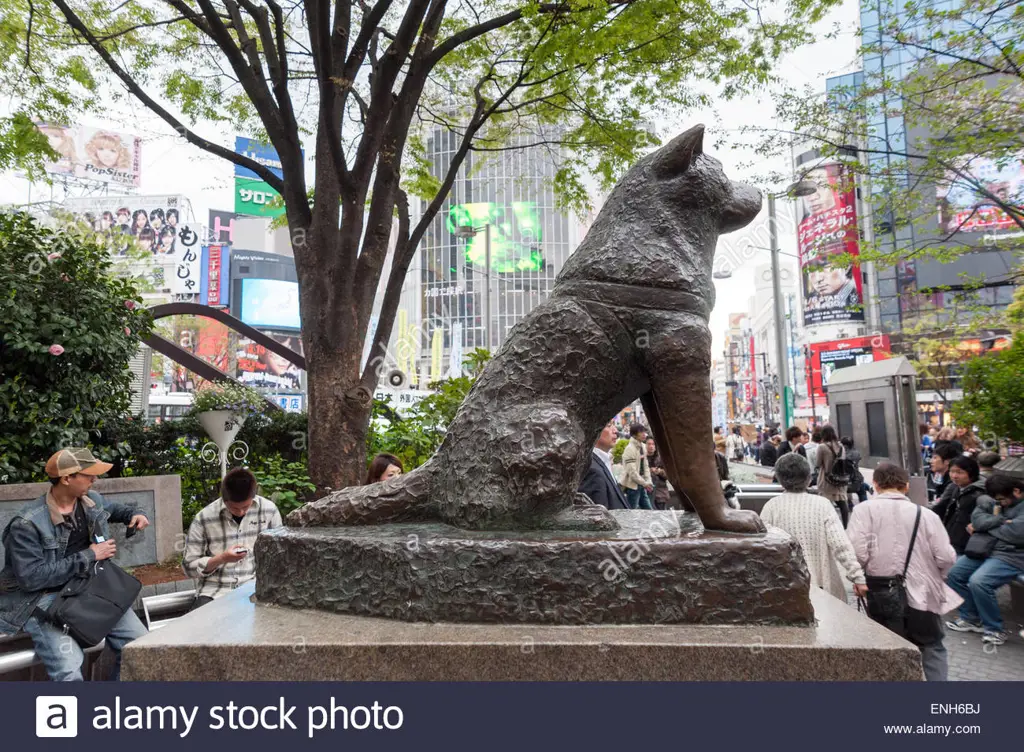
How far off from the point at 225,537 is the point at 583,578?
235 centimetres

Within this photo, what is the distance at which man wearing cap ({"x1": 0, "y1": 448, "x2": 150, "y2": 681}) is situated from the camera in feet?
10.2

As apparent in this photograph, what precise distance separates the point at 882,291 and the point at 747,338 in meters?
24.2

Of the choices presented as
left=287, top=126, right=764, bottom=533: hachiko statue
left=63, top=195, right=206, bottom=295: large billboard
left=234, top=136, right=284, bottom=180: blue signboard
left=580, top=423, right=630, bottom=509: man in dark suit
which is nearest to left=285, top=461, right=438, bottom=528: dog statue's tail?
left=287, top=126, right=764, bottom=533: hachiko statue

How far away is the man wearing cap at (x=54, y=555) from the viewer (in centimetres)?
311

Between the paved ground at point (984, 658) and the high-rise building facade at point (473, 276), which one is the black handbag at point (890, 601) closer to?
the paved ground at point (984, 658)

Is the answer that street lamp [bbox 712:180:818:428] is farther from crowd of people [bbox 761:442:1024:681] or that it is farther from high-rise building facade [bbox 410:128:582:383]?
high-rise building facade [bbox 410:128:582:383]

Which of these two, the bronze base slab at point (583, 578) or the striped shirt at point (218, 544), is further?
the striped shirt at point (218, 544)

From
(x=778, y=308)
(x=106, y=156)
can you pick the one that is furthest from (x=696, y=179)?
(x=106, y=156)

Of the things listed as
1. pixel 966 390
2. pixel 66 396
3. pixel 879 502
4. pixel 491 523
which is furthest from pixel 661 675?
pixel 966 390

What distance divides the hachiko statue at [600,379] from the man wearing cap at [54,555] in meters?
1.40

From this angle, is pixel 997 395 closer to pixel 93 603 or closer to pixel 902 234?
pixel 93 603

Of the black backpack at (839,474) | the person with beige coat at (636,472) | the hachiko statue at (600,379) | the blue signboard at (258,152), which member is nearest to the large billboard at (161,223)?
the blue signboard at (258,152)

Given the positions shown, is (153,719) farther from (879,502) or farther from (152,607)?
(879,502)

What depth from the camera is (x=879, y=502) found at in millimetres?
4148
